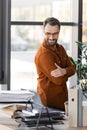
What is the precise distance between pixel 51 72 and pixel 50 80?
2.7 inches

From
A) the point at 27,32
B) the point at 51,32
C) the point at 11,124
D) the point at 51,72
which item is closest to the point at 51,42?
the point at 51,32

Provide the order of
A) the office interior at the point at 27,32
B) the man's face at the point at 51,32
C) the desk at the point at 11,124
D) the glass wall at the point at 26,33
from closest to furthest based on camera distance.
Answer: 1. the desk at the point at 11,124
2. the man's face at the point at 51,32
3. the office interior at the point at 27,32
4. the glass wall at the point at 26,33

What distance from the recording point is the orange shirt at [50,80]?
2.96 metres

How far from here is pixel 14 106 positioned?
284 centimetres

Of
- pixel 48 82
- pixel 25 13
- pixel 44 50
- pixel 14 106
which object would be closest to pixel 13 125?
pixel 14 106

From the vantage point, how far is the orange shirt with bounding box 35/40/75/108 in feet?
9.71

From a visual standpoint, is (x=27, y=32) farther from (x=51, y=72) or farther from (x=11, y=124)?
(x=11, y=124)

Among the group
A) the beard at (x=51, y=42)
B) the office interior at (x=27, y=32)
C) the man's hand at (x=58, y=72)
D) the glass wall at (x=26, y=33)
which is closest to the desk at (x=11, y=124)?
the man's hand at (x=58, y=72)

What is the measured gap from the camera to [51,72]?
2.98 meters

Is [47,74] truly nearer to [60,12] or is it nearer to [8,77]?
[8,77]

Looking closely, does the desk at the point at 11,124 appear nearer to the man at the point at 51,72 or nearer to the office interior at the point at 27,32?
the man at the point at 51,72

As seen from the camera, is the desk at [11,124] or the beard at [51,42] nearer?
the desk at [11,124]

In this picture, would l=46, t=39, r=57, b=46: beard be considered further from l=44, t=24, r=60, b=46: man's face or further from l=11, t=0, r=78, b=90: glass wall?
l=11, t=0, r=78, b=90: glass wall

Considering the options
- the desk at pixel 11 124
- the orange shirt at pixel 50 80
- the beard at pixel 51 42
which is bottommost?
the desk at pixel 11 124
